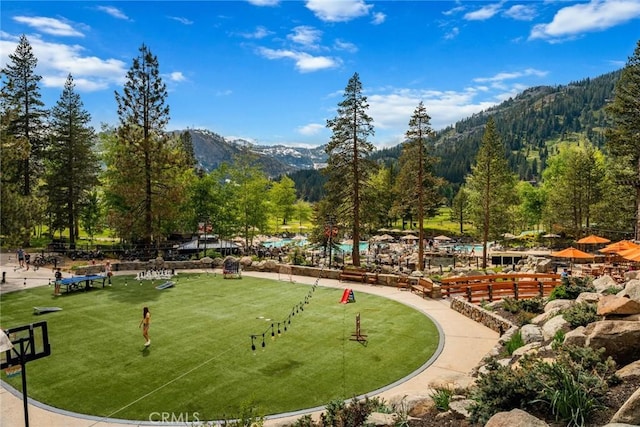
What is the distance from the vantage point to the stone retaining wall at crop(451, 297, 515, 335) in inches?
605

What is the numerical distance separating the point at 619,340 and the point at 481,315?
9375 millimetres

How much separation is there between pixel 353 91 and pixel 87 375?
2419 cm

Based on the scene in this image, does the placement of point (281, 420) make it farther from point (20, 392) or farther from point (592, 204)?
point (592, 204)

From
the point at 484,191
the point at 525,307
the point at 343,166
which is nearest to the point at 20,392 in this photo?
the point at 525,307

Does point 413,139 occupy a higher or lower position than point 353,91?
lower

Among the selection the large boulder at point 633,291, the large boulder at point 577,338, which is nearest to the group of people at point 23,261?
the large boulder at point 577,338

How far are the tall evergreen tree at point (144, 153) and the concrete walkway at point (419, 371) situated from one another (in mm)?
9240

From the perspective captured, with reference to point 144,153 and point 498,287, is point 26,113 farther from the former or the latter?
point 498,287

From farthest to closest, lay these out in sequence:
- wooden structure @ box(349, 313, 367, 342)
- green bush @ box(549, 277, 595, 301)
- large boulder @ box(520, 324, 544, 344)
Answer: green bush @ box(549, 277, 595, 301) → wooden structure @ box(349, 313, 367, 342) → large boulder @ box(520, 324, 544, 344)

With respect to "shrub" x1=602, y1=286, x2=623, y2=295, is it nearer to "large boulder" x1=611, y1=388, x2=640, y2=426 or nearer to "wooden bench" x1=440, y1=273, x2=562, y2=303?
"wooden bench" x1=440, y1=273, x2=562, y2=303

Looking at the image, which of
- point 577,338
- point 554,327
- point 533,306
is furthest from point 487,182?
point 577,338

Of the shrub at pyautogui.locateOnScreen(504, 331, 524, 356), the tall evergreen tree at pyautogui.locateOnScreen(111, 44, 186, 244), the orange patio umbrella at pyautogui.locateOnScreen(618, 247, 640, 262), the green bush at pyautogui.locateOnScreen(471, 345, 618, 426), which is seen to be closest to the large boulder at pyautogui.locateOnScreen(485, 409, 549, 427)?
the green bush at pyautogui.locateOnScreen(471, 345, 618, 426)

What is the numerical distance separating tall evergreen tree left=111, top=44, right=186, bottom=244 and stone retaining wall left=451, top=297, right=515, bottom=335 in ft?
76.1

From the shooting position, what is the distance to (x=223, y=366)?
A: 487 inches
